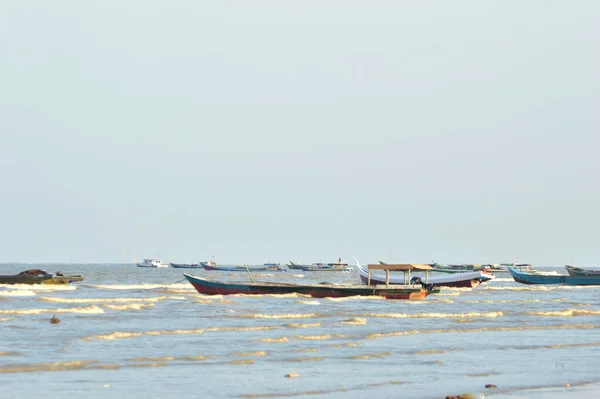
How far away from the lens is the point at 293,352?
29500 mm

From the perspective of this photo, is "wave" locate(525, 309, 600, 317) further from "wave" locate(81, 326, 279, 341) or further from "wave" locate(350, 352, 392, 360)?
"wave" locate(350, 352, 392, 360)

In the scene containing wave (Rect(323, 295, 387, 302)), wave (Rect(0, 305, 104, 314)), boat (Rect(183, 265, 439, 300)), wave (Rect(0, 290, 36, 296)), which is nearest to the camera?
wave (Rect(0, 305, 104, 314))

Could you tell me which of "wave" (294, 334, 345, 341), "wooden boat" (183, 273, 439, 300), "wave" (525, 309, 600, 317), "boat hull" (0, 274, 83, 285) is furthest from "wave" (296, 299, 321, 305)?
"boat hull" (0, 274, 83, 285)

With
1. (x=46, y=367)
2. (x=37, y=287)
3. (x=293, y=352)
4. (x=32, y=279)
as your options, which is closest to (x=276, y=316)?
(x=293, y=352)

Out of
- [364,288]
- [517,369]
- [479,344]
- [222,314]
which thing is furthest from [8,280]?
[517,369]

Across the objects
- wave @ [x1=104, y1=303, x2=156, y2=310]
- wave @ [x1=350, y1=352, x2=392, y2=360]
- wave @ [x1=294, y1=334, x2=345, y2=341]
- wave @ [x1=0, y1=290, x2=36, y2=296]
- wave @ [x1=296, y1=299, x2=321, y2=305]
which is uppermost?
wave @ [x1=296, y1=299, x2=321, y2=305]

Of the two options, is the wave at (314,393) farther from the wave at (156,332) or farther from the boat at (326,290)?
the boat at (326,290)

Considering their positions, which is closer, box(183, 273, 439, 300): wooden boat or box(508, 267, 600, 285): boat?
box(183, 273, 439, 300): wooden boat

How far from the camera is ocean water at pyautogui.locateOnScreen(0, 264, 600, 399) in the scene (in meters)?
21.4

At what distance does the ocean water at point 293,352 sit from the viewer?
21420mm

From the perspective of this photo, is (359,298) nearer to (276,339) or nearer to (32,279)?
(276,339)

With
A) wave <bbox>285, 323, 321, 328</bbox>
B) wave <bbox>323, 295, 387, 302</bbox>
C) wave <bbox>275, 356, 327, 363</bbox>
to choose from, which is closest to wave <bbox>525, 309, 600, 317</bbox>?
wave <bbox>323, 295, 387, 302</bbox>

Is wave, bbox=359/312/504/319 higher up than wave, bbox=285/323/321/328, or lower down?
higher up

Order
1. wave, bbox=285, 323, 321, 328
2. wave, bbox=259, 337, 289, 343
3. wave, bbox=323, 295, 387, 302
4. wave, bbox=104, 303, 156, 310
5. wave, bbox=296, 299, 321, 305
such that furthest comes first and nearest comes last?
wave, bbox=323, 295, 387, 302 → wave, bbox=296, 299, 321, 305 → wave, bbox=104, 303, 156, 310 → wave, bbox=285, 323, 321, 328 → wave, bbox=259, 337, 289, 343
